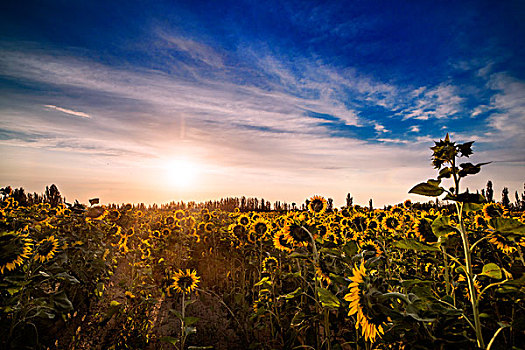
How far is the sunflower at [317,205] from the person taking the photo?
3.71 meters

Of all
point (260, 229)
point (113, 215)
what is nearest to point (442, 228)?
point (260, 229)

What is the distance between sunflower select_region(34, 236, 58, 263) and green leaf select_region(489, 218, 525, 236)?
444 centimetres

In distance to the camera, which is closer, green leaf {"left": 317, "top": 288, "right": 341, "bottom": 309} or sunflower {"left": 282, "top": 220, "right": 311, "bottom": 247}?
green leaf {"left": 317, "top": 288, "right": 341, "bottom": 309}

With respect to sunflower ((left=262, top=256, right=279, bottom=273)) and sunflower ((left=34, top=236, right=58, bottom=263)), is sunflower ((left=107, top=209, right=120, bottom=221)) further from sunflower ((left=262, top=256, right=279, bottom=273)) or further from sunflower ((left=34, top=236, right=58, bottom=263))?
sunflower ((left=262, top=256, right=279, bottom=273))

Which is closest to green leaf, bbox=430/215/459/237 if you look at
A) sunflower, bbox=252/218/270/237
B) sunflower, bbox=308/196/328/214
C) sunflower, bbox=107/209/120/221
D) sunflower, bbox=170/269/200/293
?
sunflower, bbox=308/196/328/214

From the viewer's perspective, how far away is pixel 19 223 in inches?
157

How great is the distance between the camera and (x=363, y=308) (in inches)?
60.0

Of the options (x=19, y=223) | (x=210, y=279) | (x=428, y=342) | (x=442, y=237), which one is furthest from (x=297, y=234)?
(x=210, y=279)

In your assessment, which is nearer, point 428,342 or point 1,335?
point 428,342

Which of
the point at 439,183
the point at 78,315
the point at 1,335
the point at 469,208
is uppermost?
the point at 439,183

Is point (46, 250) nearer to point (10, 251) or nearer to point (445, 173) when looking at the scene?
point (10, 251)

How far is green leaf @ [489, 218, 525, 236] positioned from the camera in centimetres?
155

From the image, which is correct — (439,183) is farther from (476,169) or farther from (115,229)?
(115,229)

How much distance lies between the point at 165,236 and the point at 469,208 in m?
6.06
